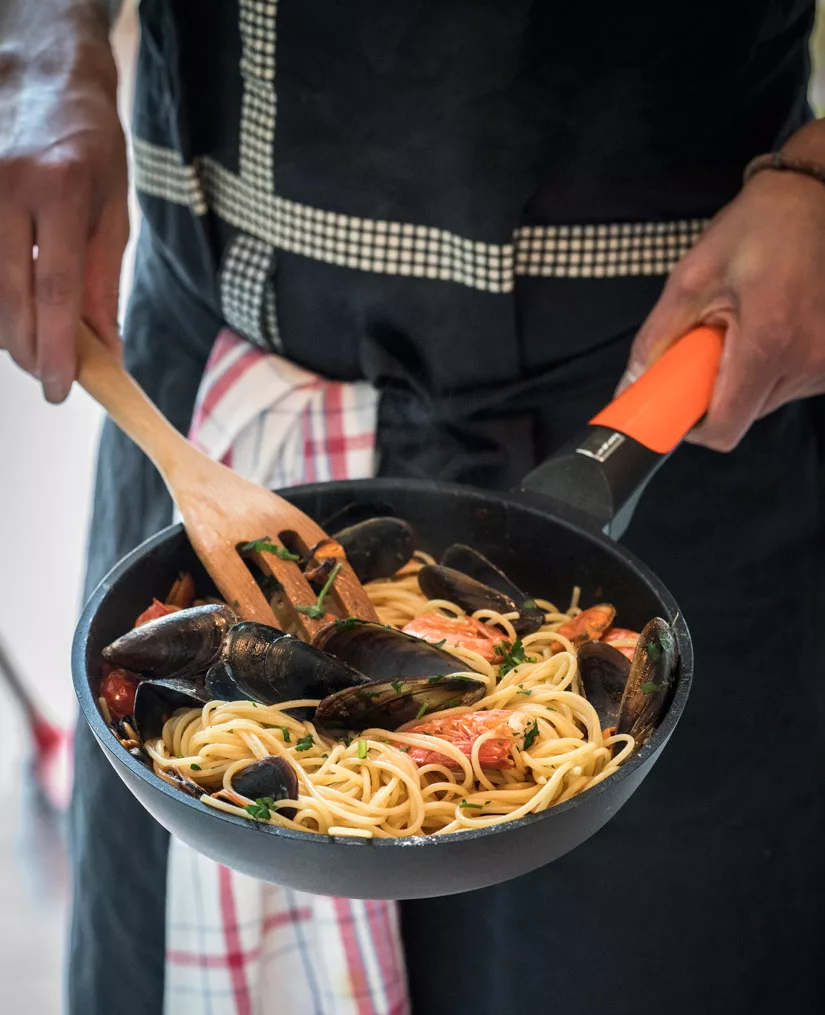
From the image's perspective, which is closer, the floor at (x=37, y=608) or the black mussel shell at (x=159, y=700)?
the black mussel shell at (x=159, y=700)

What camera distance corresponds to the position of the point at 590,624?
3.41 feet

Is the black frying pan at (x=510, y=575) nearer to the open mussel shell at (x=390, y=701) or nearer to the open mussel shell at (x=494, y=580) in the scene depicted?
the open mussel shell at (x=494, y=580)

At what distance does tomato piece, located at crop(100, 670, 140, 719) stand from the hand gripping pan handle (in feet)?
1.34

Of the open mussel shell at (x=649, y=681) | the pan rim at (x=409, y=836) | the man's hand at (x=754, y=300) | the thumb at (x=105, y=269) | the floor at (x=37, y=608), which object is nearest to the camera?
the pan rim at (x=409, y=836)

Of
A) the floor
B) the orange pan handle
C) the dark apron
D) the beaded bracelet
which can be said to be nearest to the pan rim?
the orange pan handle

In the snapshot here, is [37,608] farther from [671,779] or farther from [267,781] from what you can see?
[267,781]

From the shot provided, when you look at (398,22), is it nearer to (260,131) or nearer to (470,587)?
(260,131)

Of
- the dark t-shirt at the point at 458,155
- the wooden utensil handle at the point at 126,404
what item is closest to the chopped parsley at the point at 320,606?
the wooden utensil handle at the point at 126,404

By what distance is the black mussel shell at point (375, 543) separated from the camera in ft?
3.63

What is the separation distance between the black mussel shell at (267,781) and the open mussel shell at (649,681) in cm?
28

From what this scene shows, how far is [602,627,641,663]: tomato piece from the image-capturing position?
1.02m

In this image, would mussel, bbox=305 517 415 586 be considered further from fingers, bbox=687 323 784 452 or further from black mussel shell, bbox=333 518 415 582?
fingers, bbox=687 323 784 452

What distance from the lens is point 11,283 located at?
115 cm

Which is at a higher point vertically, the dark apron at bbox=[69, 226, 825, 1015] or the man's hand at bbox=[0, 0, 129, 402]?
the man's hand at bbox=[0, 0, 129, 402]
